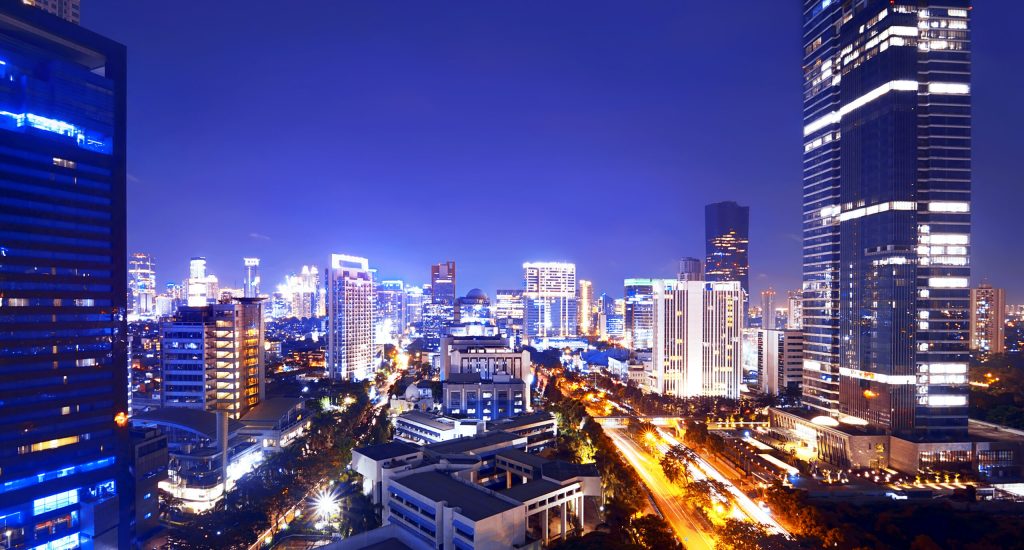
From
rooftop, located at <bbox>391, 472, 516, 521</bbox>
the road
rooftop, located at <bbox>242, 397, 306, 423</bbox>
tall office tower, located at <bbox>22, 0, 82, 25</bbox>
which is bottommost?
the road

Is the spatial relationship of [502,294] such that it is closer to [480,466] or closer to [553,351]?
[553,351]

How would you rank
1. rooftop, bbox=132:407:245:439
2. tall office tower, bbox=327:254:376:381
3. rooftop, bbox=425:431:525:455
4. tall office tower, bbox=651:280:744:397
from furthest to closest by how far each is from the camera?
tall office tower, bbox=327:254:376:381 → tall office tower, bbox=651:280:744:397 → rooftop, bbox=132:407:245:439 → rooftop, bbox=425:431:525:455

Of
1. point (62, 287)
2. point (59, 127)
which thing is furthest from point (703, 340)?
point (59, 127)

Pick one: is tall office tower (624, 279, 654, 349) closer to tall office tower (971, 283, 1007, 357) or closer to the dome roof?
the dome roof

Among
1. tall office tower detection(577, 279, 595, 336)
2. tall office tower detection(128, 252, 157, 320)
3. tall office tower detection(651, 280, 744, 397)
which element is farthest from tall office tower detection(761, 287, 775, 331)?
tall office tower detection(128, 252, 157, 320)

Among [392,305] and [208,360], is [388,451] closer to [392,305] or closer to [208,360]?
[208,360]

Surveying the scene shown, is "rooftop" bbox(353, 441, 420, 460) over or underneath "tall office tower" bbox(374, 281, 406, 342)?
underneath

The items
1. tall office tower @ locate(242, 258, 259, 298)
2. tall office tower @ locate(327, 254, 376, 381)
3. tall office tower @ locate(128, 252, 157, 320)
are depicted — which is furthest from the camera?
tall office tower @ locate(242, 258, 259, 298)
